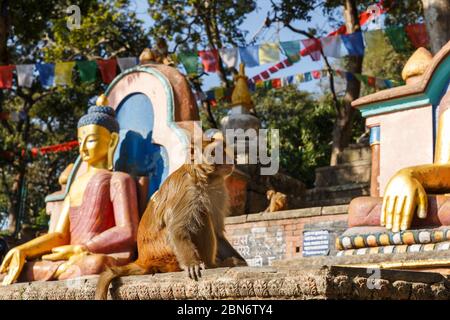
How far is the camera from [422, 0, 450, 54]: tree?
384 inches

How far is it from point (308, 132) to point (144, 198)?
10517 mm

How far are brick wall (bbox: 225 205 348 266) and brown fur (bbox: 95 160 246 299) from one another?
2.71 meters

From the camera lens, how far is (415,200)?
5.11 metres

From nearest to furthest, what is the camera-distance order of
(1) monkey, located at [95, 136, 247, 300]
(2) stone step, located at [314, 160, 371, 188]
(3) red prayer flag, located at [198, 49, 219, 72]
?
(1) monkey, located at [95, 136, 247, 300] → (2) stone step, located at [314, 160, 371, 188] → (3) red prayer flag, located at [198, 49, 219, 72]

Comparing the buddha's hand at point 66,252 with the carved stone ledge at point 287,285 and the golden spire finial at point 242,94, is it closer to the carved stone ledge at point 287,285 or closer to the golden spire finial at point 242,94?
the carved stone ledge at point 287,285

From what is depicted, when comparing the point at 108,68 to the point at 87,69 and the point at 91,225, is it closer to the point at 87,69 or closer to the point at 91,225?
the point at 87,69

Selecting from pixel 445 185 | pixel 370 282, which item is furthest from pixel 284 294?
pixel 445 185

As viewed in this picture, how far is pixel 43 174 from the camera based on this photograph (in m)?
21.6

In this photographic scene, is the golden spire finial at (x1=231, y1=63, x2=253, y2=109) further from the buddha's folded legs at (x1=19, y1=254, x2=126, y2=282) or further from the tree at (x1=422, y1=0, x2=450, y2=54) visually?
the buddha's folded legs at (x1=19, y1=254, x2=126, y2=282)

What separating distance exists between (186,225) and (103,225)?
91.5 inches

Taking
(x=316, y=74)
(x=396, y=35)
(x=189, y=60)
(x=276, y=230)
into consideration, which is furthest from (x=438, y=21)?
(x=316, y=74)

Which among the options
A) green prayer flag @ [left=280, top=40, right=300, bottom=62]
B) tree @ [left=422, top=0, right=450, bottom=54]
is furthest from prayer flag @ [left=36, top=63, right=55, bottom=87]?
tree @ [left=422, top=0, right=450, bottom=54]

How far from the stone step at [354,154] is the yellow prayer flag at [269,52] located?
2421 millimetres

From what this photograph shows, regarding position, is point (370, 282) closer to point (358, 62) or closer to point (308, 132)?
point (358, 62)
